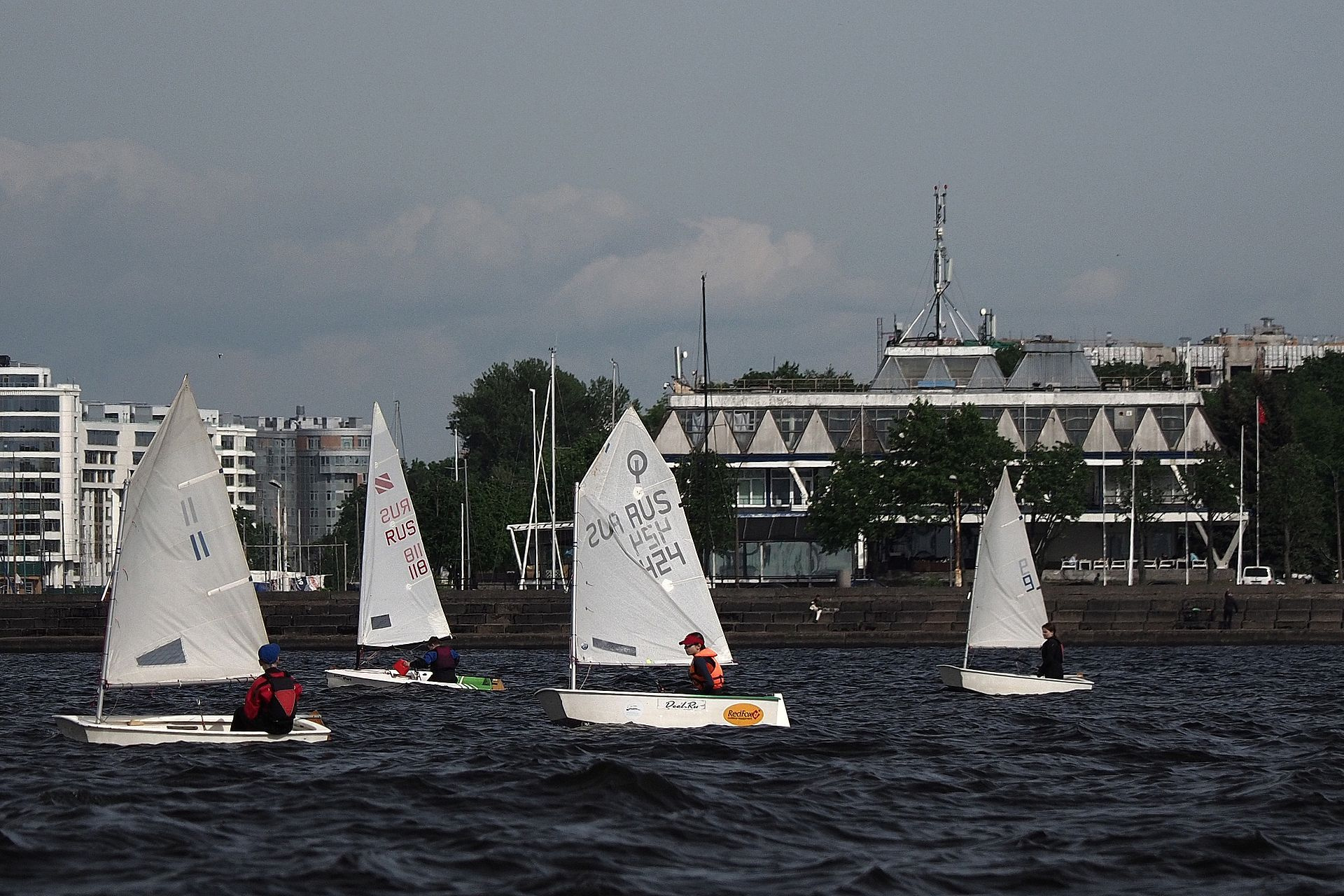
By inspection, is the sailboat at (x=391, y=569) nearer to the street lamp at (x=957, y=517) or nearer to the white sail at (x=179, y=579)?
the white sail at (x=179, y=579)

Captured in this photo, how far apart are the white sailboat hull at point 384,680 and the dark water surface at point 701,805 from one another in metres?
2.44

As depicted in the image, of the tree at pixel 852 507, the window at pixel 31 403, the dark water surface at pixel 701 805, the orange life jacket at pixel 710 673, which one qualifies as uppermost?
the window at pixel 31 403

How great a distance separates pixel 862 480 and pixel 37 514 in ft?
391

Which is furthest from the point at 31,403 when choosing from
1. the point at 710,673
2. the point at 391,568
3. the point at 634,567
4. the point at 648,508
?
the point at 710,673

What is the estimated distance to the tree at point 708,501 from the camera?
82062mm

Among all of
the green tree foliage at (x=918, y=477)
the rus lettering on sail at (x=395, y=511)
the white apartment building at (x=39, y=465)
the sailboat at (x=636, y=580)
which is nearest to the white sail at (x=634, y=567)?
the sailboat at (x=636, y=580)

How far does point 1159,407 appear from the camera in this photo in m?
109

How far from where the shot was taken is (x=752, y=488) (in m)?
107

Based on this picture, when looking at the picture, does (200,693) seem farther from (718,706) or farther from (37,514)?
(37,514)

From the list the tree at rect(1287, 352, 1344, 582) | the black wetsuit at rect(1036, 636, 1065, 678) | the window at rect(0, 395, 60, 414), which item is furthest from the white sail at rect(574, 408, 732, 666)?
the window at rect(0, 395, 60, 414)

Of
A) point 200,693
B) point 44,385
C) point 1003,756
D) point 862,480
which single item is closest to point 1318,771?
point 1003,756

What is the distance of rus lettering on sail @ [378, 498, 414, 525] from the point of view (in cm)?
4472

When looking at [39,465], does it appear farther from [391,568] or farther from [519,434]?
[391,568]

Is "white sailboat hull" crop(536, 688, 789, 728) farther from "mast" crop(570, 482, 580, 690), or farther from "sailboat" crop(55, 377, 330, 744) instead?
"sailboat" crop(55, 377, 330, 744)
